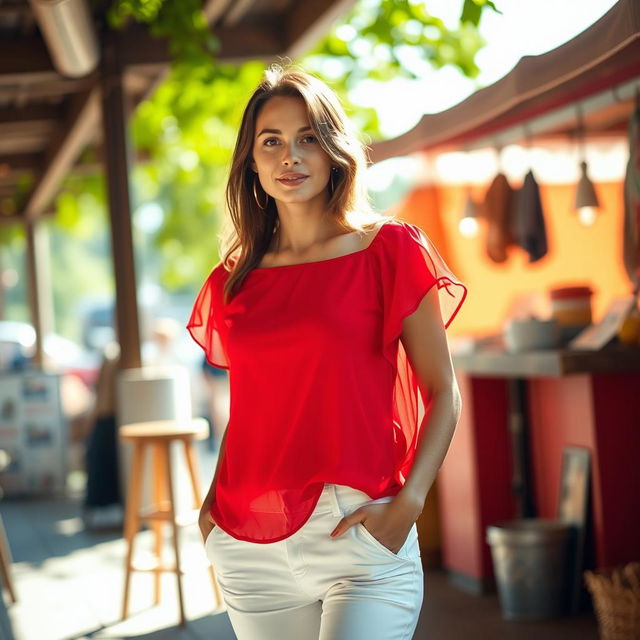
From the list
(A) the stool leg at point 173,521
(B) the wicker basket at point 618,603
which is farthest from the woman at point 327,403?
(A) the stool leg at point 173,521

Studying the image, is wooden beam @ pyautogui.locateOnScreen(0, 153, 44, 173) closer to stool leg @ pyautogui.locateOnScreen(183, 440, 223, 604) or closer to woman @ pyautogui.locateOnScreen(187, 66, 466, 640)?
stool leg @ pyautogui.locateOnScreen(183, 440, 223, 604)

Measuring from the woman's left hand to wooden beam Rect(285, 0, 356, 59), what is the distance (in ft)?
13.4

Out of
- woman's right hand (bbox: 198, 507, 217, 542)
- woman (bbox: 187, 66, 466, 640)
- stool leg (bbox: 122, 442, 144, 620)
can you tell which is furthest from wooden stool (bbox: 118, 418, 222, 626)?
woman (bbox: 187, 66, 466, 640)

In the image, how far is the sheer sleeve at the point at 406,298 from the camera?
1.94 meters

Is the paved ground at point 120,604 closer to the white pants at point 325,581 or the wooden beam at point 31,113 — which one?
the white pants at point 325,581

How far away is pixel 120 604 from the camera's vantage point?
17.0 feet

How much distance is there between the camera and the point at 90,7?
21.2ft

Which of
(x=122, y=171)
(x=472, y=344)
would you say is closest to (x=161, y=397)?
(x=122, y=171)

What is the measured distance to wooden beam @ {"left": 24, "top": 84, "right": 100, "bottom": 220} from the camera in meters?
8.00

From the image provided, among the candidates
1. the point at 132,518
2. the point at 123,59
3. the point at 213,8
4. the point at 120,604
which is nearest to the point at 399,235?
the point at 132,518

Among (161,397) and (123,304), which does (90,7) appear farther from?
(161,397)

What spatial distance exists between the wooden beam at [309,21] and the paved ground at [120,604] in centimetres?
305

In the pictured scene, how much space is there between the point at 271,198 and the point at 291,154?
27cm

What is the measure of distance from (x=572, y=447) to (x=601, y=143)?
391 centimetres
